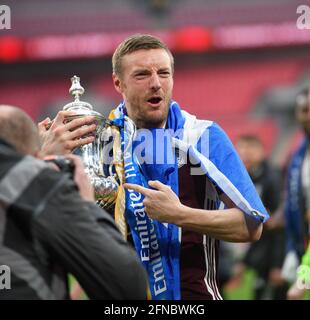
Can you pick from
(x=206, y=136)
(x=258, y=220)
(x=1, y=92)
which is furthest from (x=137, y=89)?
(x=1, y=92)

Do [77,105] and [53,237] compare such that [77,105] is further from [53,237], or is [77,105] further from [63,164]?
[53,237]

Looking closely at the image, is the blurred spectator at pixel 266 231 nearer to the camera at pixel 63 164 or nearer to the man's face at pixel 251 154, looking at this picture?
the man's face at pixel 251 154

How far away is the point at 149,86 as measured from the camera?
3775 mm

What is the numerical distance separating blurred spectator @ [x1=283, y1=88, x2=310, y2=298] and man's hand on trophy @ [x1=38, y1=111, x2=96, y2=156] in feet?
12.5

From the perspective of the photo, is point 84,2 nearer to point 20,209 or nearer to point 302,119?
point 302,119

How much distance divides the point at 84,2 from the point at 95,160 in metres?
12.0

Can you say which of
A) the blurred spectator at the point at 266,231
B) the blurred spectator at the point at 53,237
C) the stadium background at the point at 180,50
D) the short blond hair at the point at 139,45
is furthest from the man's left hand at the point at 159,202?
the stadium background at the point at 180,50

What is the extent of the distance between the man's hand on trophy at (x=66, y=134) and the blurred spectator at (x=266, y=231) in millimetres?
4474

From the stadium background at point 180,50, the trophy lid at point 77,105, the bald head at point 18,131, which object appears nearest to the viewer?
the bald head at point 18,131

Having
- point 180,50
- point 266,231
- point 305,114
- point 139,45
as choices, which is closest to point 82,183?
point 139,45

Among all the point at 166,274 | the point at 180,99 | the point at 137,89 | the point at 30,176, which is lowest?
the point at 166,274

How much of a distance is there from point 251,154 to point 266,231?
71cm

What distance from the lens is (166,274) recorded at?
3.68 m

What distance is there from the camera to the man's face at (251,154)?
796 cm
